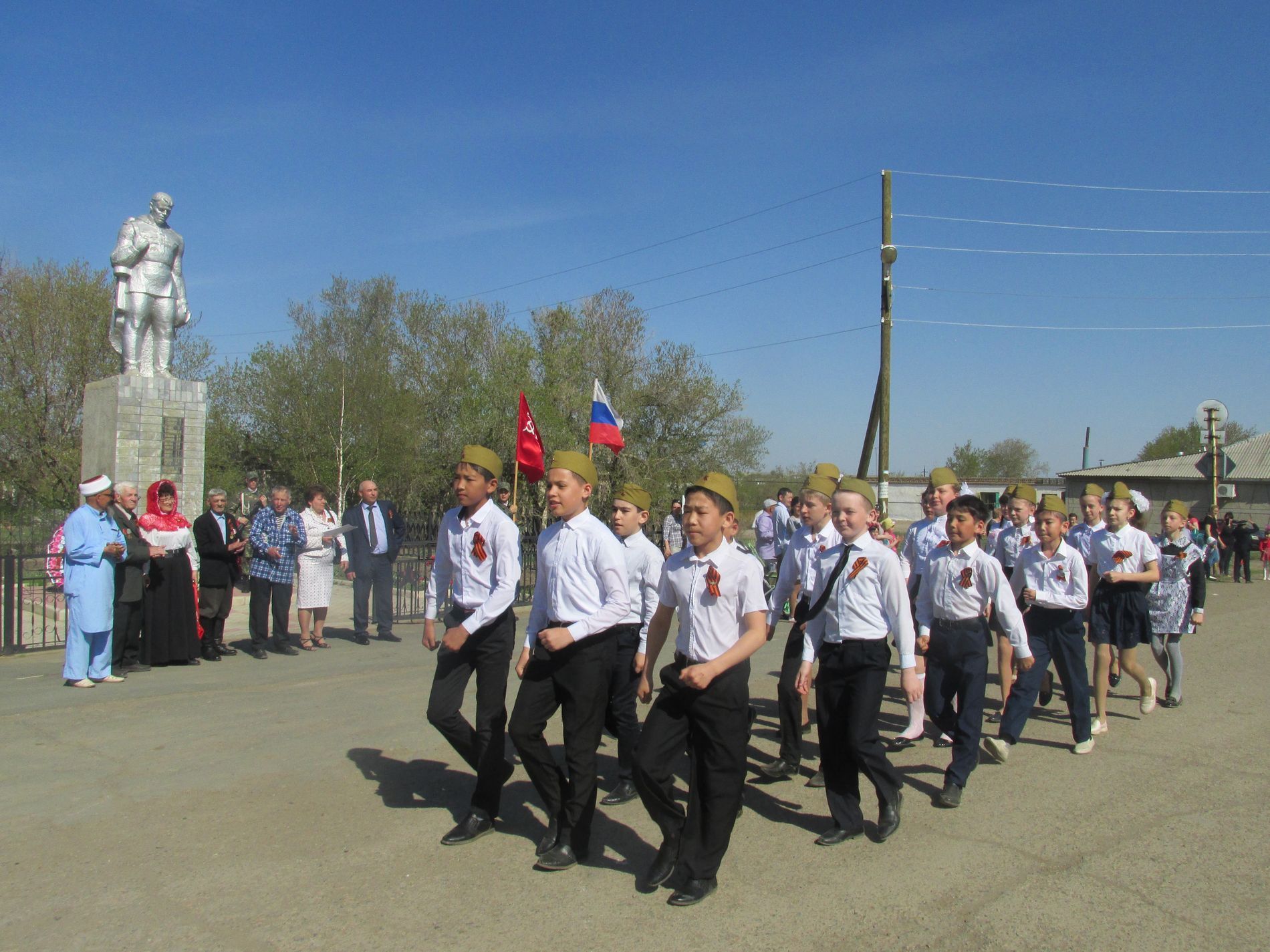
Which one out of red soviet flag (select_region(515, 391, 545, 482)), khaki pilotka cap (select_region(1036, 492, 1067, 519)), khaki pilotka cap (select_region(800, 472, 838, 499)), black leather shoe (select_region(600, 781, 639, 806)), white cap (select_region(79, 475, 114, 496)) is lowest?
black leather shoe (select_region(600, 781, 639, 806))

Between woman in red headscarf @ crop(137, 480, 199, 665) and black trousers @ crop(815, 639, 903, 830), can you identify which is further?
woman in red headscarf @ crop(137, 480, 199, 665)

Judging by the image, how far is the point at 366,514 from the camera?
11219 mm

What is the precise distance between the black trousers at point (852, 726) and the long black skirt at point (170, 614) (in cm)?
709

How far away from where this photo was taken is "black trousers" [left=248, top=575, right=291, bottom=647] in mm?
10000

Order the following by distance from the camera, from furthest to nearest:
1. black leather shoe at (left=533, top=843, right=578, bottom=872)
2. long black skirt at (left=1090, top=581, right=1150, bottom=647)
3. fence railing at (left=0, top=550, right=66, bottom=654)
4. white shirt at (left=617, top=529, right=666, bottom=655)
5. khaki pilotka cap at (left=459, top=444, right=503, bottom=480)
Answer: fence railing at (left=0, top=550, right=66, bottom=654) < long black skirt at (left=1090, top=581, right=1150, bottom=647) < white shirt at (left=617, top=529, right=666, bottom=655) < khaki pilotka cap at (left=459, top=444, right=503, bottom=480) < black leather shoe at (left=533, top=843, right=578, bottom=872)

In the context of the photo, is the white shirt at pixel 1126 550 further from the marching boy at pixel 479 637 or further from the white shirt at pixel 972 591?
the marching boy at pixel 479 637

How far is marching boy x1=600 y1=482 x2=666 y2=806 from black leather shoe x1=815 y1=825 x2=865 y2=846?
116cm

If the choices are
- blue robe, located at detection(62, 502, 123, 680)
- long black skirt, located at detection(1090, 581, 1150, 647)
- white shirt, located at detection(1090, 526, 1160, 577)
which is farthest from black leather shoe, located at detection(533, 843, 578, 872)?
blue robe, located at detection(62, 502, 123, 680)

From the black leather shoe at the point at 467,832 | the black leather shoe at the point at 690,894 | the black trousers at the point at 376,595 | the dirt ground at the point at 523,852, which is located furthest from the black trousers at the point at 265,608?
the black leather shoe at the point at 690,894

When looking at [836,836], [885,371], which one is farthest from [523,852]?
[885,371]

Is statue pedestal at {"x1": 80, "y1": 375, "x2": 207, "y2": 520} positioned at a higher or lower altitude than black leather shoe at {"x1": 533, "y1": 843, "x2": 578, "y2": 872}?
higher

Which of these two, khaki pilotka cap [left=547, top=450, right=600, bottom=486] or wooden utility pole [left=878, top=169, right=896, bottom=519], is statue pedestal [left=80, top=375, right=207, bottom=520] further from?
wooden utility pole [left=878, top=169, right=896, bottom=519]

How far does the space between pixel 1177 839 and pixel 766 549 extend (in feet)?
29.9

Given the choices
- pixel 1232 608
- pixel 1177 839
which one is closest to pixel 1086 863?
pixel 1177 839
